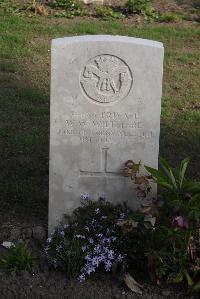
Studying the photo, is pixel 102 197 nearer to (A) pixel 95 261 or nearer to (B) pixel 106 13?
(A) pixel 95 261

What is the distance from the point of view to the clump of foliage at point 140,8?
36.2ft

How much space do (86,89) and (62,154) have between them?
50 centimetres

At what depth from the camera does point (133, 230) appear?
458 cm

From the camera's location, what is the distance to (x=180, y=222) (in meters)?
4.21

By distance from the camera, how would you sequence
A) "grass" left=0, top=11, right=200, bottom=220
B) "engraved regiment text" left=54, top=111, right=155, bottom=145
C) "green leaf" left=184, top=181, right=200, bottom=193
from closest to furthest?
"green leaf" left=184, top=181, right=200, bottom=193
"engraved regiment text" left=54, top=111, right=155, bottom=145
"grass" left=0, top=11, right=200, bottom=220

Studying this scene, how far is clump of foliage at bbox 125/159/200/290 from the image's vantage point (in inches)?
170

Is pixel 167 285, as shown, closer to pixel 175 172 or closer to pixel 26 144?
pixel 175 172

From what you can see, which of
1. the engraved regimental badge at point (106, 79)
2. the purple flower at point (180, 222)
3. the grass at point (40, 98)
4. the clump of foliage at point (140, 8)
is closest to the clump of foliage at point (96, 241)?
the purple flower at point (180, 222)

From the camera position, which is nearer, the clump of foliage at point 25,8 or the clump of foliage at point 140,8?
the clump of foliage at point 25,8

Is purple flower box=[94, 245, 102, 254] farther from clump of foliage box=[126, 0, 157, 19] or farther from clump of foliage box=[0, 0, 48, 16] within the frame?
clump of foliage box=[126, 0, 157, 19]

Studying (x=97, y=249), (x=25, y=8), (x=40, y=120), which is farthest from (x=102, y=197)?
(x=25, y=8)

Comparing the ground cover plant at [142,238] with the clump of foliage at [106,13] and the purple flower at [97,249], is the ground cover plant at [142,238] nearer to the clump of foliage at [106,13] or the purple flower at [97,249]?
the purple flower at [97,249]

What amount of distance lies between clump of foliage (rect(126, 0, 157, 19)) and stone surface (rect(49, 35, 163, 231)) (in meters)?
6.54

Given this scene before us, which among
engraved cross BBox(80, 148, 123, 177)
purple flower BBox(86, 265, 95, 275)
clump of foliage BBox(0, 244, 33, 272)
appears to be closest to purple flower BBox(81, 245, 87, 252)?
purple flower BBox(86, 265, 95, 275)
